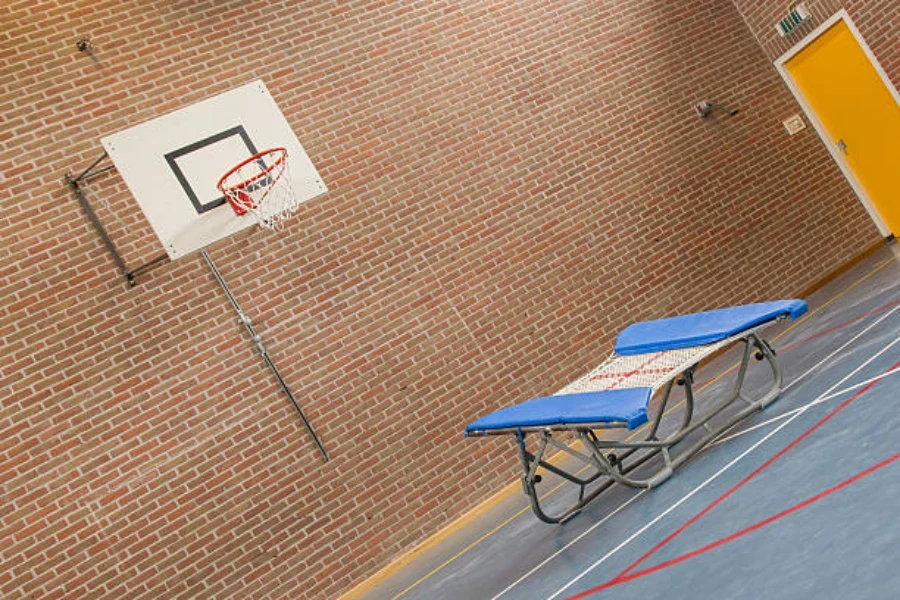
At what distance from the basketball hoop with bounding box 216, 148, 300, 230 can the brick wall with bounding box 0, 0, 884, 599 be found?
23.8 inches

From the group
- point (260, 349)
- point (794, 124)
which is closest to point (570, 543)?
point (260, 349)

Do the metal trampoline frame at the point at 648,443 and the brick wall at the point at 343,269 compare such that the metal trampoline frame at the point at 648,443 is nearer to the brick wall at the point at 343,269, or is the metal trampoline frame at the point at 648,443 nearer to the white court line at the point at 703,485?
the white court line at the point at 703,485

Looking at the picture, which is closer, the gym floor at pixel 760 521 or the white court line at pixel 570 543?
the gym floor at pixel 760 521

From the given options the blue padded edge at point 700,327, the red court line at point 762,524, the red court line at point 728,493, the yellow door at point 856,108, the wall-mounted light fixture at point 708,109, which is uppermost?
the wall-mounted light fixture at point 708,109

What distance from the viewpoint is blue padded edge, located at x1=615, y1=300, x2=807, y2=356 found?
17.6 ft

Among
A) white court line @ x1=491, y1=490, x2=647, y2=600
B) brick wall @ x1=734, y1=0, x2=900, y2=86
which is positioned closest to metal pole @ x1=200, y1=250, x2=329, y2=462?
white court line @ x1=491, y1=490, x2=647, y2=600

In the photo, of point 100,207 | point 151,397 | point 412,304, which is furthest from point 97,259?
point 412,304

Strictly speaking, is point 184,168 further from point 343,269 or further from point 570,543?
point 570,543

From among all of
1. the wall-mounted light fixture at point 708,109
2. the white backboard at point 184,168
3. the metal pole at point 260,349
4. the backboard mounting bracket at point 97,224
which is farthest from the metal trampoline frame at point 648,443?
the wall-mounted light fixture at point 708,109

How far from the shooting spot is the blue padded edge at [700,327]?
5375 millimetres

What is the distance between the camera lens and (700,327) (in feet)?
18.8

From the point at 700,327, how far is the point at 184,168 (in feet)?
12.1

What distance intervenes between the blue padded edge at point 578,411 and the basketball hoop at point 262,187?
7.57ft

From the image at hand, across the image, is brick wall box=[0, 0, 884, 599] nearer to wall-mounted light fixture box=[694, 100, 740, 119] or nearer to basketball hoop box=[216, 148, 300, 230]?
wall-mounted light fixture box=[694, 100, 740, 119]
